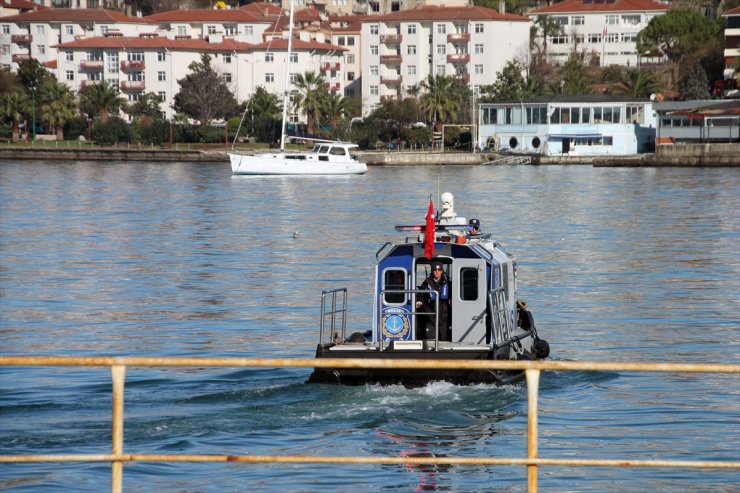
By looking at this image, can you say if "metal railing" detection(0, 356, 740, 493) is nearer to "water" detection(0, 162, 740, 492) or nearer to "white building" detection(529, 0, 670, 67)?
→ "water" detection(0, 162, 740, 492)

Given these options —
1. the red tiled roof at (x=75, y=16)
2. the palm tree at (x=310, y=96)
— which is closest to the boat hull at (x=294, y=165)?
the palm tree at (x=310, y=96)

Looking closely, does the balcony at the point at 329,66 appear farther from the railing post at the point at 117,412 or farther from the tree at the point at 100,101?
the railing post at the point at 117,412

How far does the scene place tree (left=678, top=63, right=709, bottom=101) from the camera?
495ft

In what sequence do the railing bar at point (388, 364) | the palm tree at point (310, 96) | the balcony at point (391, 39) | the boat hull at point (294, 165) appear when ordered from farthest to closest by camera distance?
1. the balcony at point (391, 39)
2. the palm tree at point (310, 96)
3. the boat hull at point (294, 165)
4. the railing bar at point (388, 364)

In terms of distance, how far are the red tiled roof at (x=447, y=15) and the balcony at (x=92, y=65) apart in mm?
32792

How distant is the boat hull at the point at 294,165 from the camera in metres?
112

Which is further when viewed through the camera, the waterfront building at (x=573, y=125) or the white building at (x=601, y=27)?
the white building at (x=601, y=27)

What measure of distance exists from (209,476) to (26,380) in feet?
26.8

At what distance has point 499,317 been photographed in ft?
74.3

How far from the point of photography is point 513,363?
8914 mm

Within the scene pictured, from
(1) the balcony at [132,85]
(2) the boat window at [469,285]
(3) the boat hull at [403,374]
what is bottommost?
(3) the boat hull at [403,374]

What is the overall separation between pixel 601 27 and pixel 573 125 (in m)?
55.2

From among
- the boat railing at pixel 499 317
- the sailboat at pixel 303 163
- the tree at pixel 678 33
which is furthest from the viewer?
the tree at pixel 678 33

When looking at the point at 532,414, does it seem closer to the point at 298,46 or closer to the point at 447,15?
the point at 298,46
